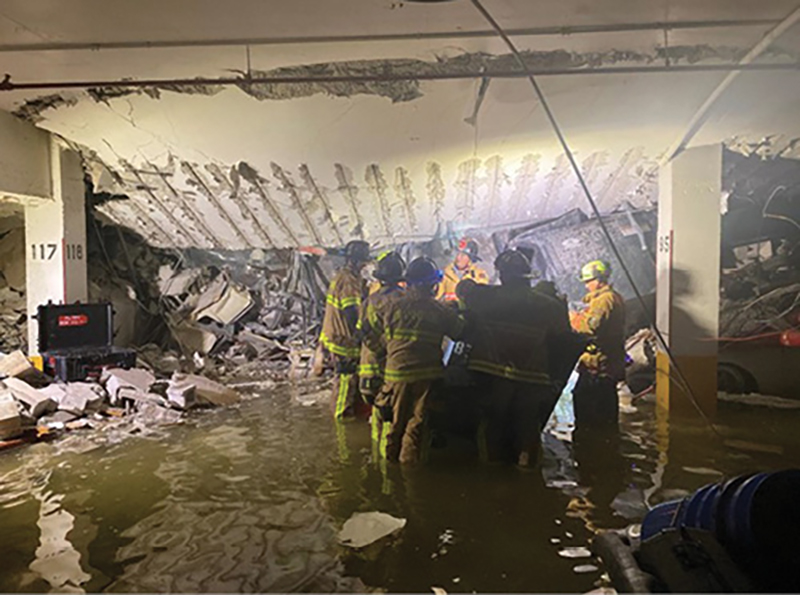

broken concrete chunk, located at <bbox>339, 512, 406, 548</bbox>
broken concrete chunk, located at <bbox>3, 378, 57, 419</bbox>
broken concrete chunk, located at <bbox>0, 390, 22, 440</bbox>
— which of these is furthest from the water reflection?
broken concrete chunk, located at <bbox>3, 378, 57, 419</bbox>

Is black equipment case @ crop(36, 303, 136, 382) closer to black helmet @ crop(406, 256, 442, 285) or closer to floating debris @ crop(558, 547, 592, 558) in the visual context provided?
black helmet @ crop(406, 256, 442, 285)

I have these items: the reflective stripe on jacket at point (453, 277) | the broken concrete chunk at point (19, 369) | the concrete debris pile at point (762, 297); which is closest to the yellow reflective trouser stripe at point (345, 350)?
the reflective stripe on jacket at point (453, 277)

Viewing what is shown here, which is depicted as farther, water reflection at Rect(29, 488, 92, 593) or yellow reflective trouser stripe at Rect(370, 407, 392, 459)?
yellow reflective trouser stripe at Rect(370, 407, 392, 459)

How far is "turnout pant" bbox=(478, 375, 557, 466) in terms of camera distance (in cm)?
424

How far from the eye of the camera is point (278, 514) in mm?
3428

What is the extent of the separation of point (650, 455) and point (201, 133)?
552 centimetres

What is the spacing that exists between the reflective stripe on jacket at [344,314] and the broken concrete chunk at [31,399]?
2820mm

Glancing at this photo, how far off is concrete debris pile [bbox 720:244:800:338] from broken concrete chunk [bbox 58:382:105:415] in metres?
7.23

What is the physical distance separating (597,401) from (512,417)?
57.8 inches

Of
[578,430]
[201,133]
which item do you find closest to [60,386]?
[201,133]

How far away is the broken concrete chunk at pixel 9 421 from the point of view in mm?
4879

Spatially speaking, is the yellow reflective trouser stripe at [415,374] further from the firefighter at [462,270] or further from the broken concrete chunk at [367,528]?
the firefighter at [462,270]

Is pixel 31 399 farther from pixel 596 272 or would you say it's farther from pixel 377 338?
pixel 596 272

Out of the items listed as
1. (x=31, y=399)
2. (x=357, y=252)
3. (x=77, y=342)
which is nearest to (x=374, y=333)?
(x=357, y=252)
